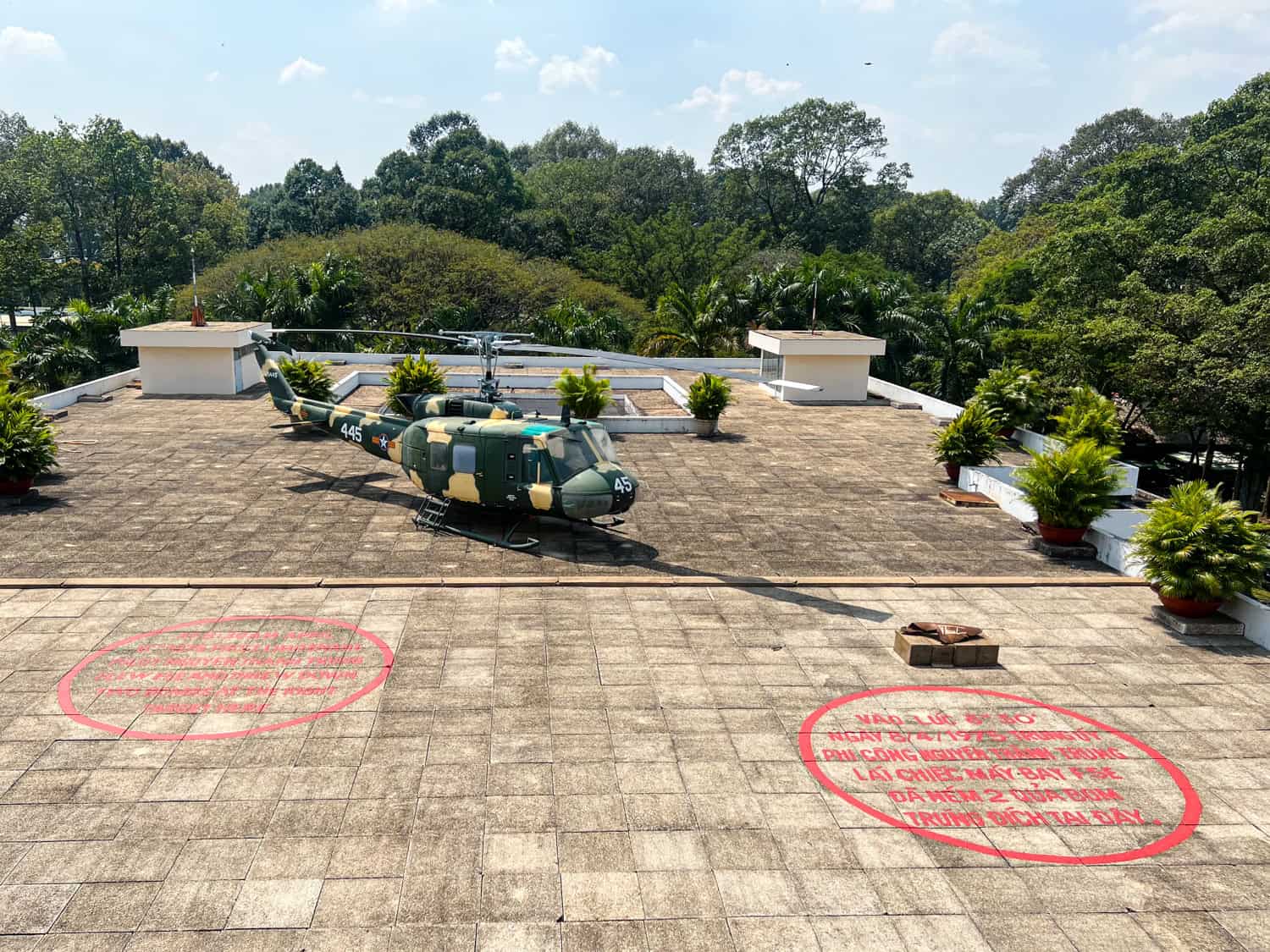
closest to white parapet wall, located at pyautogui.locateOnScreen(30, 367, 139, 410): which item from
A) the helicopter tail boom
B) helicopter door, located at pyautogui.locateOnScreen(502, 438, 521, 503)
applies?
the helicopter tail boom

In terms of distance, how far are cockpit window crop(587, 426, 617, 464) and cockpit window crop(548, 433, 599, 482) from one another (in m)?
0.27

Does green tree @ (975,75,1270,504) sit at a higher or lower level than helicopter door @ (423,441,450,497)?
higher

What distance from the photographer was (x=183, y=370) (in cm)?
3919

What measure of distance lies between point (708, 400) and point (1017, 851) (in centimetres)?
2326

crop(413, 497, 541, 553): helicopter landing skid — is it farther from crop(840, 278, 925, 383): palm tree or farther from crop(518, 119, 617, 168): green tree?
crop(518, 119, 617, 168): green tree

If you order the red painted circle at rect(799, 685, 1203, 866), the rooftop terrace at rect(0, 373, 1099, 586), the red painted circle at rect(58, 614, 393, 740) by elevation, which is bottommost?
the red painted circle at rect(799, 685, 1203, 866)

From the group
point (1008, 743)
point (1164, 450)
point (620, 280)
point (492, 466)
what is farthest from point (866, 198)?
point (1008, 743)

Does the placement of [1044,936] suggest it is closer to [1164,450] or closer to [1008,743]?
[1008,743]

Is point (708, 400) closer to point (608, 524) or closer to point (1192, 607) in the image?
point (608, 524)

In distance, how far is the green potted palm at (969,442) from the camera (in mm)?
26875

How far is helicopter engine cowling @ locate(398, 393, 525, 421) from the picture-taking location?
21797mm

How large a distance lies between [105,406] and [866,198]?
6802cm

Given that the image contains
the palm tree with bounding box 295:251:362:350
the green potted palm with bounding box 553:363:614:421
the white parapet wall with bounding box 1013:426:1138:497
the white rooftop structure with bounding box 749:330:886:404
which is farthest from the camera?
the palm tree with bounding box 295:251:362:350

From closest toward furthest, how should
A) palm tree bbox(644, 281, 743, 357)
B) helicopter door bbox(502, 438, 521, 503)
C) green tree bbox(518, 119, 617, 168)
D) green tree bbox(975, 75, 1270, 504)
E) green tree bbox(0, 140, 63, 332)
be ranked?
helicopter door bbox(502, 438, 521, 503)
green tree bbox(975, 75, 1270, 504)
palm tree bbox(644, 281, 743, 357)
green tree bbox(0, 140, 63, 332)
green tree bbox(518, 119, 617, 168)
